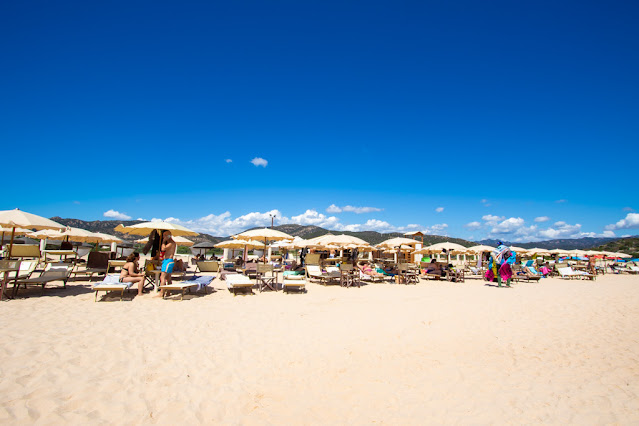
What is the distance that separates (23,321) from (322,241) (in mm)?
10133

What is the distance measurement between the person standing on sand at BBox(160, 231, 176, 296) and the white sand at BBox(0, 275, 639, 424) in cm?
134

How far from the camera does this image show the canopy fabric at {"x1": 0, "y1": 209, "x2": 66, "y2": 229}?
7.10 m

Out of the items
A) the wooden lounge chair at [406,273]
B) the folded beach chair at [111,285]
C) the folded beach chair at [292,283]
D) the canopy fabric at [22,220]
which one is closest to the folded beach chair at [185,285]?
the folded beach chair at [111,285]

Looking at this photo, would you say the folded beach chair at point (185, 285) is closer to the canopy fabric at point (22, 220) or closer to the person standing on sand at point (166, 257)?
the person standing on sand at point (166, 257)

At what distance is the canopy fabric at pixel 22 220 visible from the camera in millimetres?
7098

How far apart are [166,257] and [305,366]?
650 centimetres


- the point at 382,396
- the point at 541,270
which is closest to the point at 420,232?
the point at 541,270

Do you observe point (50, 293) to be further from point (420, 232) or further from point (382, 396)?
point (420, 232)

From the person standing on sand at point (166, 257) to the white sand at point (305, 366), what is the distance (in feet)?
4.40

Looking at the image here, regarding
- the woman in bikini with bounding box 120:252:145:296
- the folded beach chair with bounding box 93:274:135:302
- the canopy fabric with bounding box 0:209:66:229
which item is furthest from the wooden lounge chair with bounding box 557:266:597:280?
the canopy fabric with bounding box 0:209:66:229

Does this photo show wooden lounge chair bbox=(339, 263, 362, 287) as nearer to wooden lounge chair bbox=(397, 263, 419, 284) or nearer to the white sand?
wooden lounge chair bbox=(397, 263, 419, 284)

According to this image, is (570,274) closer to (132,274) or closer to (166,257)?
(166,257)

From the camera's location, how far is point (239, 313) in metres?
6.48

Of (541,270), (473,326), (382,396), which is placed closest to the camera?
(382,396)
